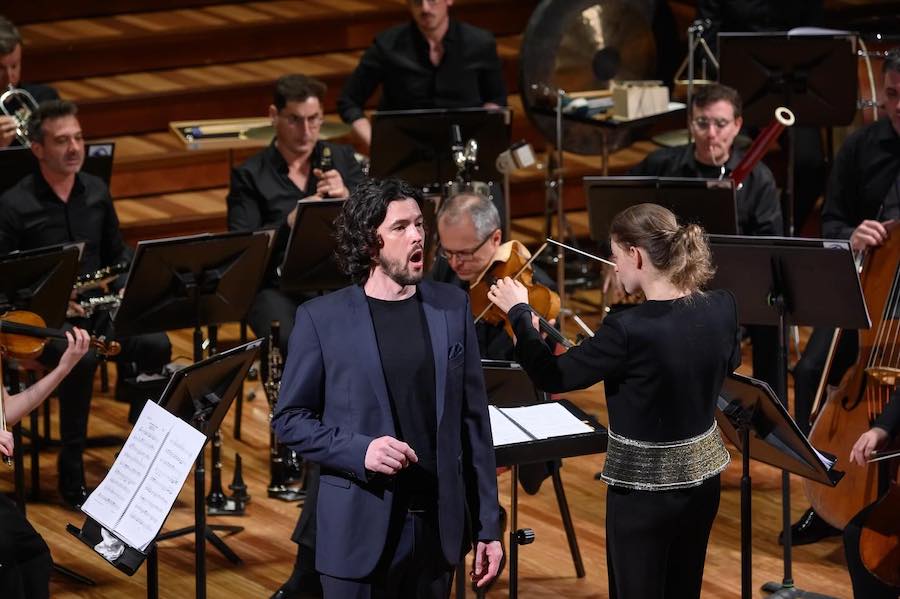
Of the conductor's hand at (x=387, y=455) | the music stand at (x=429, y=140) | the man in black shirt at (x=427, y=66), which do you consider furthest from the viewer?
the man in black shirt at (x=427, y=66)

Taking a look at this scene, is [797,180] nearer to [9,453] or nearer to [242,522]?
[242,522]

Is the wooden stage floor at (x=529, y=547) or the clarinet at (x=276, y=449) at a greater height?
the clarinet at (x=276, y=449)

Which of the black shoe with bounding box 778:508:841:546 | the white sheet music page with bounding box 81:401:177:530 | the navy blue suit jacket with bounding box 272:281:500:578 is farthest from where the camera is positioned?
the black shoe with bounding box 778:508:841:546

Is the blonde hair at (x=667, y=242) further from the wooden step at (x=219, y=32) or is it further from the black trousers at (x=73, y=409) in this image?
the wooden step at (x=219, y=32)

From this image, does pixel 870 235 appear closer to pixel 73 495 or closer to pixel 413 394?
pixel 413 394

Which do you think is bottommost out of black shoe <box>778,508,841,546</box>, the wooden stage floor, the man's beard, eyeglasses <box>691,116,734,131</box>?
the wooden stage floor

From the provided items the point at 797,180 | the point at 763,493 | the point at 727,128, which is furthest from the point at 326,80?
the point at 763,493

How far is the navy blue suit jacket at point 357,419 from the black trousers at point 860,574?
1.23 metres

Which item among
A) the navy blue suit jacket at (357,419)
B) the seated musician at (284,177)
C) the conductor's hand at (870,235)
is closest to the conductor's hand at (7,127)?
the seated musician at (284,177)

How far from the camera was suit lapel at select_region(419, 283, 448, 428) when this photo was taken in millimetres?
3008

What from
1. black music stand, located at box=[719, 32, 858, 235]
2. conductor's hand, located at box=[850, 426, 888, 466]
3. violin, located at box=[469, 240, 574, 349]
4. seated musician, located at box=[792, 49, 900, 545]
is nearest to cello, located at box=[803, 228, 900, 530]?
conductor's hand, located at box=[850, 426, 888, 466]

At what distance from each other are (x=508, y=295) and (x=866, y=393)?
128 cm

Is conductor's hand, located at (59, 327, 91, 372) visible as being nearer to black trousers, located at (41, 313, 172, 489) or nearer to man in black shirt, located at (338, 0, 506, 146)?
black trousers, located at (41, 313, 172, 489)

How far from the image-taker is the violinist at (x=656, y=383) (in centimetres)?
316
